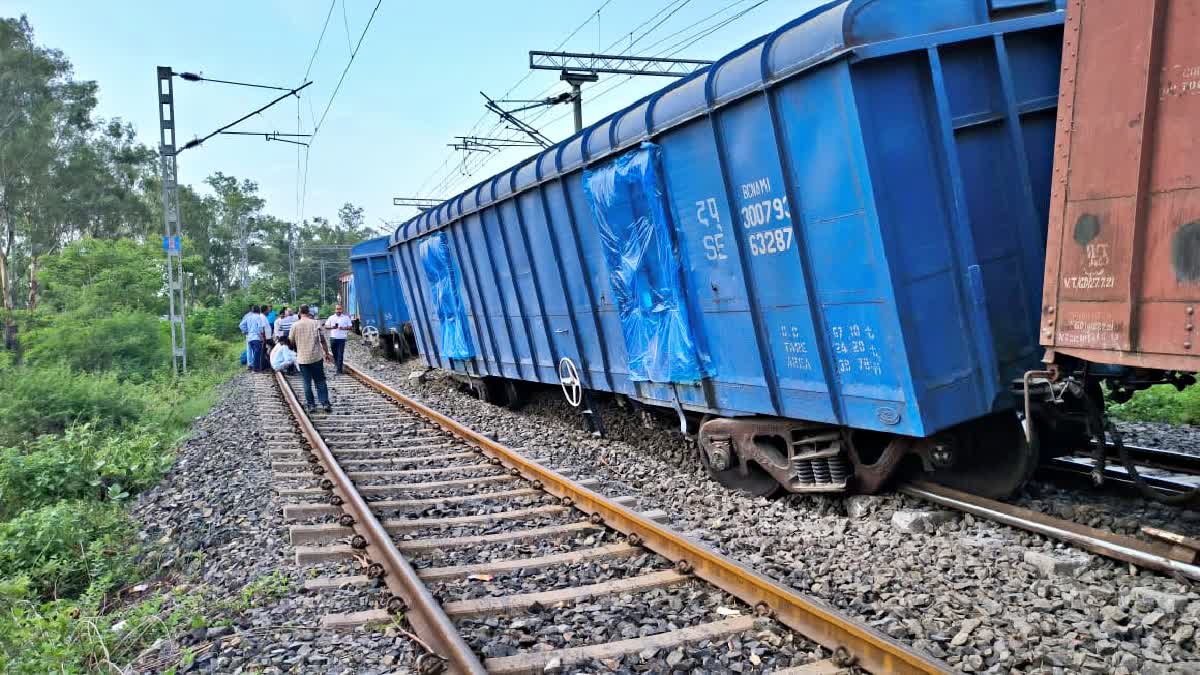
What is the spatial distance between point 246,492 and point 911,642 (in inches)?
227

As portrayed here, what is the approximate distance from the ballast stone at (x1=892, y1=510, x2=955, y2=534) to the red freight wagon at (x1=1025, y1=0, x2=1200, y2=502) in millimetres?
1131

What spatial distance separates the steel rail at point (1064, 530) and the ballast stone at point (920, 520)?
0.11m

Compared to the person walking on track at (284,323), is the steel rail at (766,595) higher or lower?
lower

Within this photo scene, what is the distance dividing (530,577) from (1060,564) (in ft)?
9.66

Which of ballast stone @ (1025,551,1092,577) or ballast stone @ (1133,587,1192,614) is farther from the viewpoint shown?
ballast stone @ (1025,551,1092,577)

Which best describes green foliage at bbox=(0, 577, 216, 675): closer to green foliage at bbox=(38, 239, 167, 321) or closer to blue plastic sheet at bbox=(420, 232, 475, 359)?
blue plastic sheet at bbox=(420, 232, 475, 359)

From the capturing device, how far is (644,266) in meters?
7.21

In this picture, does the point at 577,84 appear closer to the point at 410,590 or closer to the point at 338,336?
the point at 338,336

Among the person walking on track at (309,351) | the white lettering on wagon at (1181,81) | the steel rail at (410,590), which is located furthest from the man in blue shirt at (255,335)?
the white lettering on wagon at (1181,81)

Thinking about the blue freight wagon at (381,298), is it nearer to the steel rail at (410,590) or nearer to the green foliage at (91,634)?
the steel rail at (410,590)

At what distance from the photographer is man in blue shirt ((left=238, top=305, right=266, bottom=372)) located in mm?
20656

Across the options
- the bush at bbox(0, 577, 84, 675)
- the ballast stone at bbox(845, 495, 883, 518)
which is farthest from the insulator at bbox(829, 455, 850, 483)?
the bush at bbox(0, 577, 84, 675)

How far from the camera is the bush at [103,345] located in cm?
2308

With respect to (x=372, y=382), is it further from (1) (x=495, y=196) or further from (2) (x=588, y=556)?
(2) (x=588, y=556)
